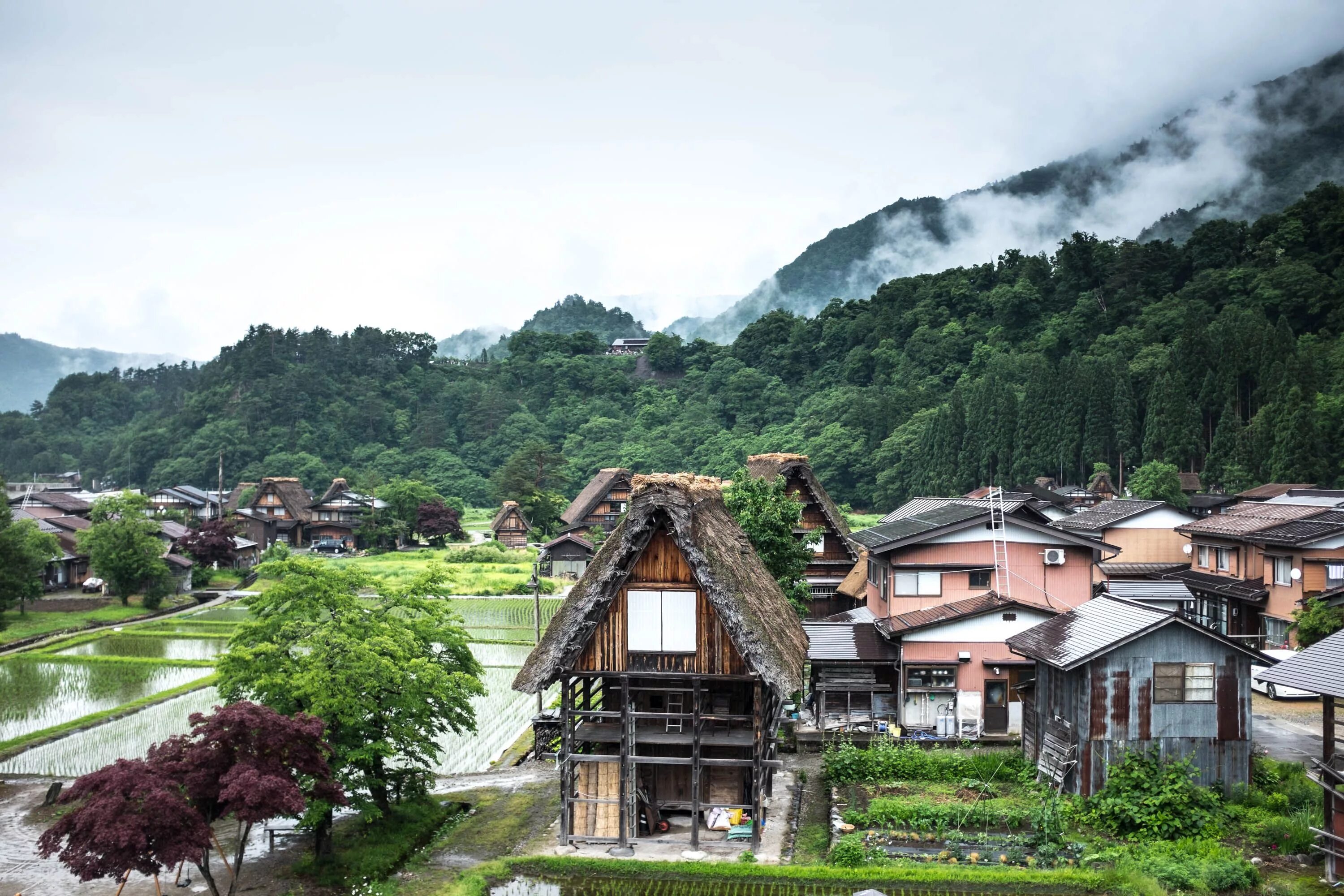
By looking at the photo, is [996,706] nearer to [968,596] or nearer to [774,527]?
[968,596]

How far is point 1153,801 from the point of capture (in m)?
14.4

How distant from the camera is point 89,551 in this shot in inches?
1612

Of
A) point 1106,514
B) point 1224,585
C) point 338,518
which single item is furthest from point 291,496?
point 1224,585

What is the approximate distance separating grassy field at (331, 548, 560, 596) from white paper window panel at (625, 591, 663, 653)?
27118mm

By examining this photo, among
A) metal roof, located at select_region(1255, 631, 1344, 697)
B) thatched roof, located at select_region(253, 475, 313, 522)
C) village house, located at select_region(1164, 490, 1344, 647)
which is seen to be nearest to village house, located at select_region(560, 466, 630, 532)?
thatched roof, located at select_region(253, 475, 313, 522)

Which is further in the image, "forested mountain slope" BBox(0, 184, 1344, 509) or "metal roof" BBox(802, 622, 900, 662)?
"forested mountain slope" BBox(0, 184, 1344, 509)

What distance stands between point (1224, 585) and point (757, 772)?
2094cm

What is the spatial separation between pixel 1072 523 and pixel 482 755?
2515 cm

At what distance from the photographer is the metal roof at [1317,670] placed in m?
12.0

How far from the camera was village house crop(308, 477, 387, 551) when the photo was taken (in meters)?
64.2

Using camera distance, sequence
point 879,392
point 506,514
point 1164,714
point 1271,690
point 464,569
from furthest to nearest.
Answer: point 879,392 < point 506,514 < point 464,569 < point 1271,690 < point 1164,714

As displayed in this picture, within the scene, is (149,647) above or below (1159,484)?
below

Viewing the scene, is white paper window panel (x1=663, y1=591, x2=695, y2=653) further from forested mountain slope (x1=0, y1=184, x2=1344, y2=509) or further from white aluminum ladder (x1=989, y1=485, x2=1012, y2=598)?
forested mountain slope (x1=0, y1=184, x2=1344, y2=509)

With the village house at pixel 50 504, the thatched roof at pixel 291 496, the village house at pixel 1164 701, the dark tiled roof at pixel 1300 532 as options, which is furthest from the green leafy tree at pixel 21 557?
the dark tiled roof at pixel 1300 532
